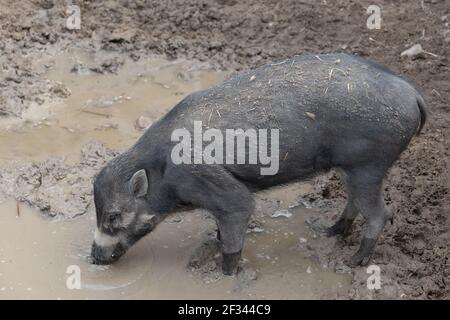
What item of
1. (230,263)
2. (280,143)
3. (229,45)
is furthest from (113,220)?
(229,45)

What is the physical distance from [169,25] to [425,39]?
9.48 feet

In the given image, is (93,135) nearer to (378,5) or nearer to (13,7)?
(13,7)

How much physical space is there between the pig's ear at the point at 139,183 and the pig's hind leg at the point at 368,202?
1471 mm

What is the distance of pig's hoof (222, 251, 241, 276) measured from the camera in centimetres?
580

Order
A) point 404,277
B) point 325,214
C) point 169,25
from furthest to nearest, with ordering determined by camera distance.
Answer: point 169,25 → point 325,214 → point 404,277

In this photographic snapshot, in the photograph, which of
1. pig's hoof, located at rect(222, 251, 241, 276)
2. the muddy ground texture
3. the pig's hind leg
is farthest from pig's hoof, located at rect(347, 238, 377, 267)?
pig's hoof, located at rect(222, 251, 241, 276)

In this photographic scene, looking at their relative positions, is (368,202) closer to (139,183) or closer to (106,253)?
(139,183)

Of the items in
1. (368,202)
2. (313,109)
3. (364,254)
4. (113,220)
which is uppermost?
(313,109)

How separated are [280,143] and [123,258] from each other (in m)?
1.59

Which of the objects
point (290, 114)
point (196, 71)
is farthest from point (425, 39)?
point (290, 114)

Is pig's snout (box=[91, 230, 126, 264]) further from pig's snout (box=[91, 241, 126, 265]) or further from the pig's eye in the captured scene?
the pig's eye

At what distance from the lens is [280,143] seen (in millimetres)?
5449

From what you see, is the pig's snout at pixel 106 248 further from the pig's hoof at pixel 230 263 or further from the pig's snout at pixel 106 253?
the pig's hoof at pixel 230 263

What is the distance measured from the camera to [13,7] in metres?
8.95
